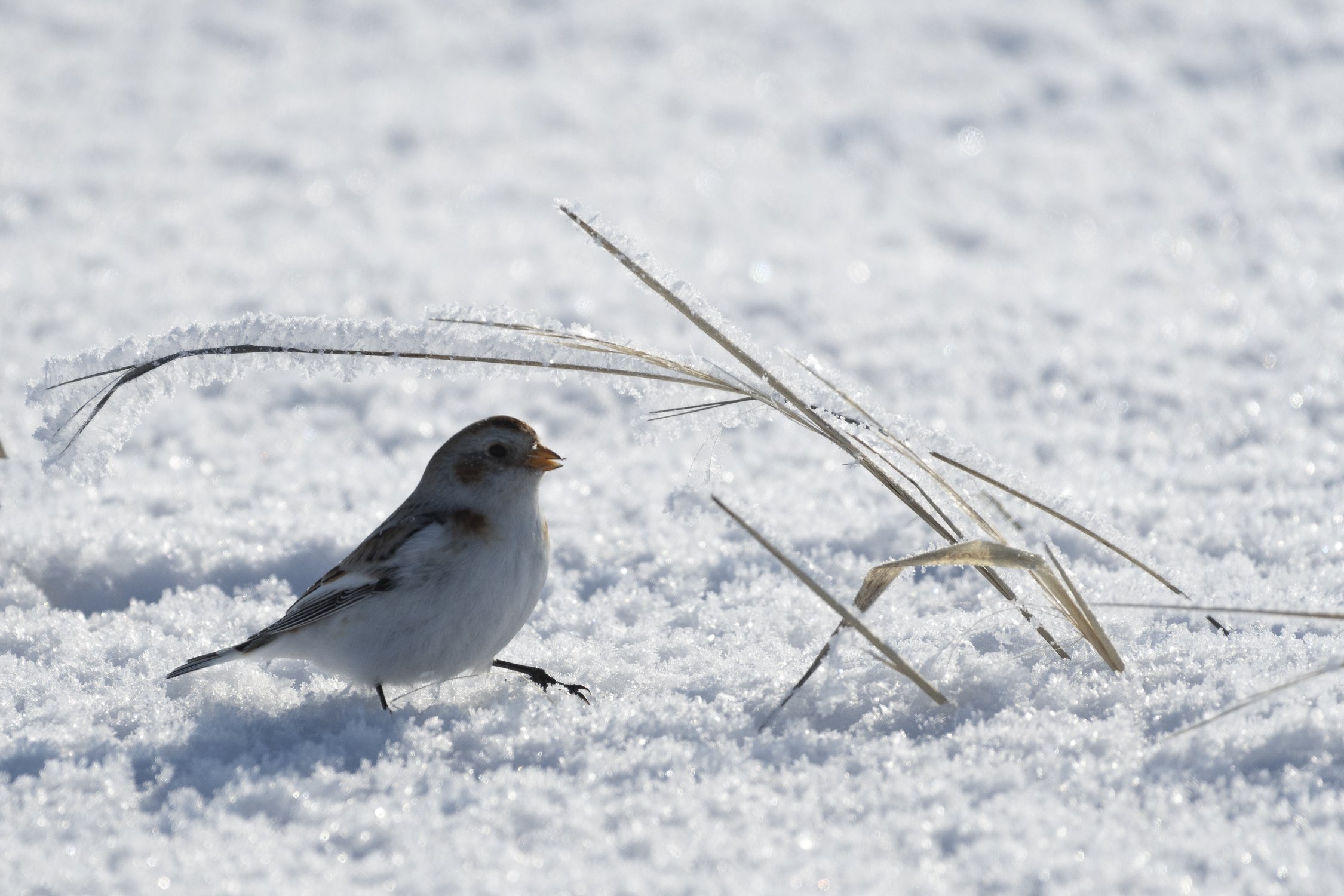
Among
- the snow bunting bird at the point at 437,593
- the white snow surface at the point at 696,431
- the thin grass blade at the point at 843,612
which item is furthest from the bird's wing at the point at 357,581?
the thin grass blade at the point at 843,612

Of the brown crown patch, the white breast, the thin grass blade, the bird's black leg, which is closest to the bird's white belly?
the white breast

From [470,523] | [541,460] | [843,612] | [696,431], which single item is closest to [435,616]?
[470,523]

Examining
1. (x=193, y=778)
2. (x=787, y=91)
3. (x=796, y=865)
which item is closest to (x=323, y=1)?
(x=787, y=91)

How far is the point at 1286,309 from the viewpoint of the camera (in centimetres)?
479

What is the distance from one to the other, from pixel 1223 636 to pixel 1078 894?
3.05ft

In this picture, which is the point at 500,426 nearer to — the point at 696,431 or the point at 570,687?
the point at 696,431

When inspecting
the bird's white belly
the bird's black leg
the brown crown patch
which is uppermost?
the brown crown patch

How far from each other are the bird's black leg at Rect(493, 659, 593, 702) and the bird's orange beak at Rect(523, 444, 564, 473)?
411 mm

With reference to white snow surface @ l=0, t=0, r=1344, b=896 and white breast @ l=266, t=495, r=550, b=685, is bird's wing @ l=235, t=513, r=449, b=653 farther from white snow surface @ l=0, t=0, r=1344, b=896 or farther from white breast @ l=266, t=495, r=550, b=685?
white snow surface @ l=0, t=0, r=1344, b=896

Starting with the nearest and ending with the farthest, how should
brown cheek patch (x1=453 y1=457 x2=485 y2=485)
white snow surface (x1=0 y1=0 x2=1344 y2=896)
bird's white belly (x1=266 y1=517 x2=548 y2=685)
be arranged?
1. white snow surface (x1=0 y1=0 x2=1344 y2=896)
2. bird's white belly (x1=266 y1=517 x2=548 y2=685)
3. brown cheek patch (x1=453 y1=457 x2=485 y2=485)

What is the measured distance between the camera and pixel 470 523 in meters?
2.43

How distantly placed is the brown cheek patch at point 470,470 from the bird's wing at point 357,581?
0.30 feet

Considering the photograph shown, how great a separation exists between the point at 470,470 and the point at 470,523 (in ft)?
0.51

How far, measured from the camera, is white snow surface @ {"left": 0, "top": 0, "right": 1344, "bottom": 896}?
6.17ft
